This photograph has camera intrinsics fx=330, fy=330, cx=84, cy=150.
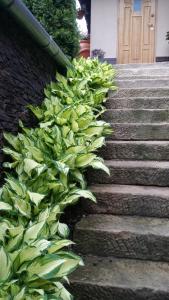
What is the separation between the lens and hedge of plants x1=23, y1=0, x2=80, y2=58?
3.58m

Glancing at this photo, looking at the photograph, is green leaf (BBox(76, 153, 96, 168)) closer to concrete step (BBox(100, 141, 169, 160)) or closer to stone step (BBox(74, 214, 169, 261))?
stone step (BBox(74, 214, 169, 261))

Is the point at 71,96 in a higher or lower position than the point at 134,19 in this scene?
lower

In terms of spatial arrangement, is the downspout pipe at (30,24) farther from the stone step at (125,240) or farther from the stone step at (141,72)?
the stone step at (141,72)

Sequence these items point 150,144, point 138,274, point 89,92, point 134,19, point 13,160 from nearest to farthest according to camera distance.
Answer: point 138,274 < point 13,160 < point 150,144 < point 89,92 < point 134,19

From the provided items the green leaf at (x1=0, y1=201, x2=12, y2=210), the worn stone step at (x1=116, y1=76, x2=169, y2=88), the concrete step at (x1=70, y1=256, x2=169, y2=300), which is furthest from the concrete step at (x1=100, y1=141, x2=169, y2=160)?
the worn stone step at (x1=116, y1=76, x2=169, y2=88)

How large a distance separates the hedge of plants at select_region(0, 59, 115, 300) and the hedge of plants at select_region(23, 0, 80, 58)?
2.62 feet

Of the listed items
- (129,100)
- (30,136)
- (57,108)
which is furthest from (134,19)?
(30,136)

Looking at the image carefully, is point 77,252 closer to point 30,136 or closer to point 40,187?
point 40,187

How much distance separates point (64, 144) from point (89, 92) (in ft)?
3.64

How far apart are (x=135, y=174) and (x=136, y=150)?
0.29 meters

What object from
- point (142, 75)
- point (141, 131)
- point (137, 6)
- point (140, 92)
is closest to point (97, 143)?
point (141, 131)

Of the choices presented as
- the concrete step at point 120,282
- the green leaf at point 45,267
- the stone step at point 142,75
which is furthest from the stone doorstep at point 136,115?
→ the green leaf at point 45,267

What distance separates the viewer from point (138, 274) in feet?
5.14

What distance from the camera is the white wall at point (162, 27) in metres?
7.25
